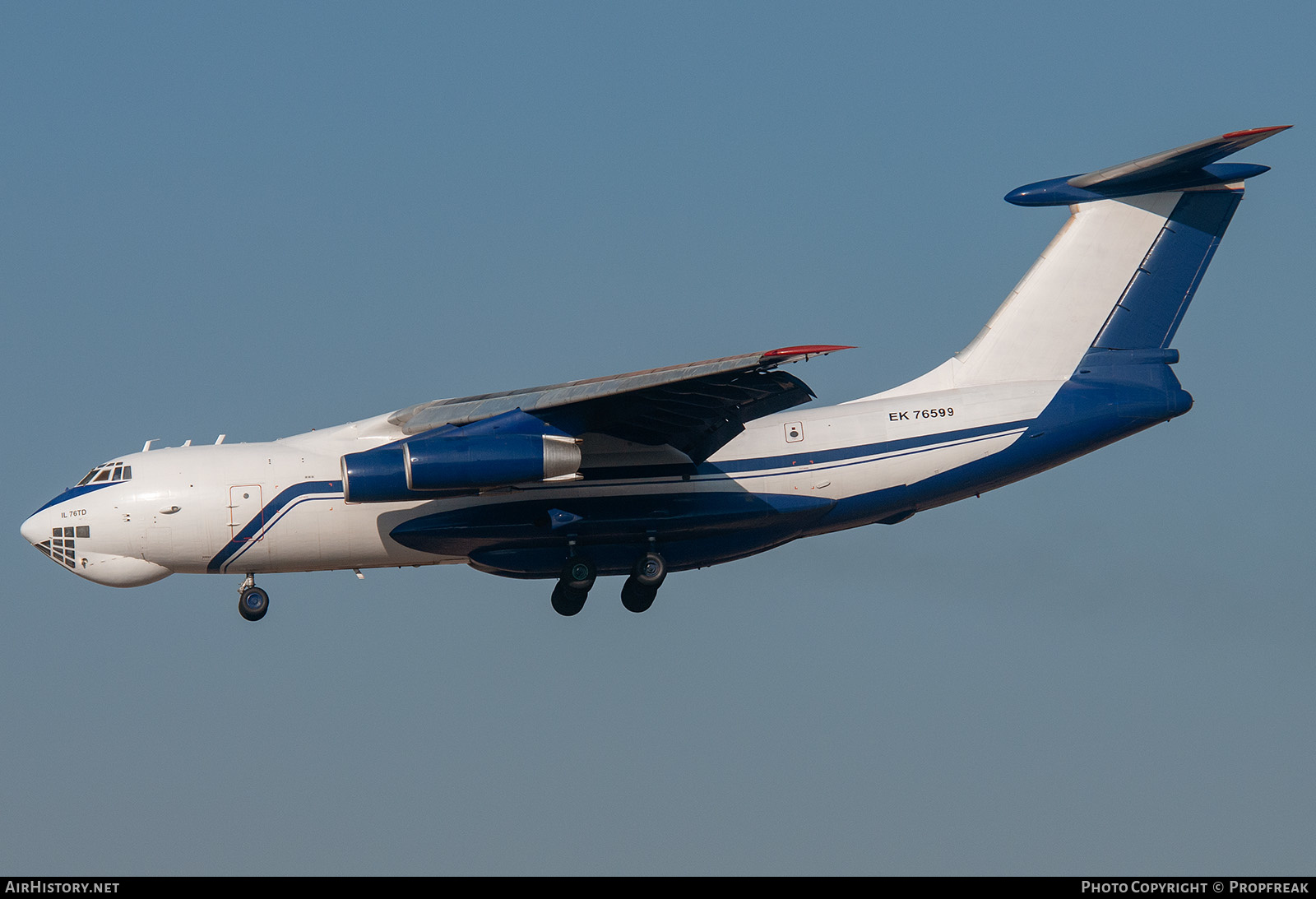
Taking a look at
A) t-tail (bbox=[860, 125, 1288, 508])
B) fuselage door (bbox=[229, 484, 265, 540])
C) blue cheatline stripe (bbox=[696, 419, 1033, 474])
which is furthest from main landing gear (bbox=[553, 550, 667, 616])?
fuselage door (bbox=[229, 484, 265, 540])

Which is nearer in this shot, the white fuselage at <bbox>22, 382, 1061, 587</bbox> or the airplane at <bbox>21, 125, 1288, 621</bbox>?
the airplane at <bbox>21, 125, 1288, 621</bbox>

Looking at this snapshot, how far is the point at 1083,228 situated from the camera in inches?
705

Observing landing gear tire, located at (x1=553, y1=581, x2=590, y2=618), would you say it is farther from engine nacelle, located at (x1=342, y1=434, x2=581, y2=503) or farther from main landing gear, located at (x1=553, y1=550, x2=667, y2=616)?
engine nacelle, located at (x1=342, y1=434, x2=581, y2=503)

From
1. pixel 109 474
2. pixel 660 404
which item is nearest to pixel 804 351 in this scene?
pixel 660 404

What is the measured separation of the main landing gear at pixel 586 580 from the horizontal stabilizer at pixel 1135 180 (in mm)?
5264

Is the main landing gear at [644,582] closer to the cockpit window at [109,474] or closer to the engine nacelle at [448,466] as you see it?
the engine nacelle at [448,466]

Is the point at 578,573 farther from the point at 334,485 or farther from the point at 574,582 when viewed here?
the point at 334,485

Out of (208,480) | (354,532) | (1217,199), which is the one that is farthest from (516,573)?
(1217,199)

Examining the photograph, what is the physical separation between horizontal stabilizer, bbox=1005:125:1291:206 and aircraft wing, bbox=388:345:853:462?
394 cm

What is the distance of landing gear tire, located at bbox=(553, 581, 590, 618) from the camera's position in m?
17.2

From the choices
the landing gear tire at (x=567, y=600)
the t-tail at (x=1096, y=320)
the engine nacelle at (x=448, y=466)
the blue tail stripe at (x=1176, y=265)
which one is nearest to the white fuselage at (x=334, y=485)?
the t-tail at (x=1096, y=320)
